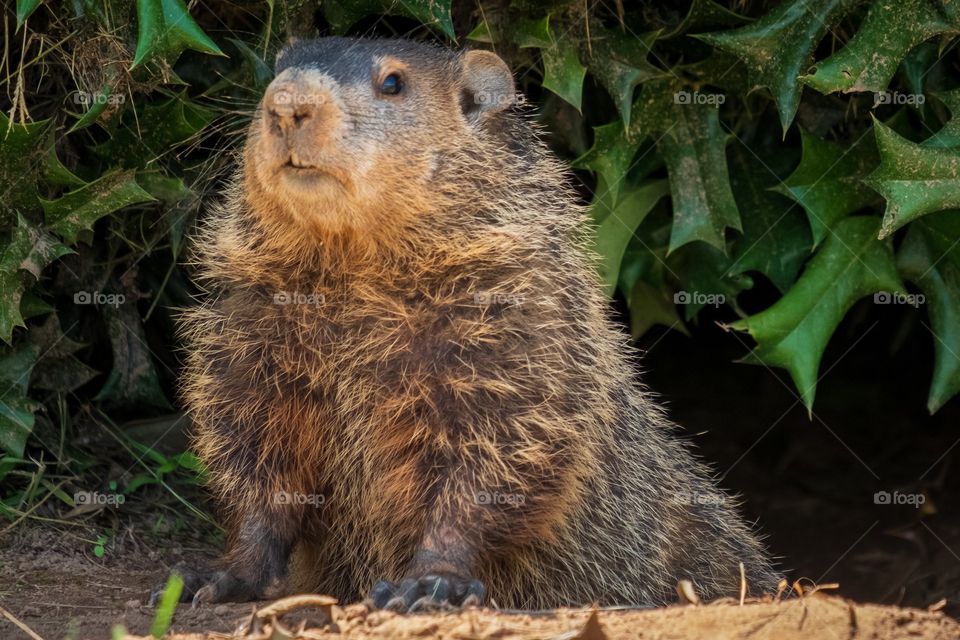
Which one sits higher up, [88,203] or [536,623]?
[88,203]

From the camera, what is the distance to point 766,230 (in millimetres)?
5133

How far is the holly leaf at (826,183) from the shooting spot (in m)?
4.64

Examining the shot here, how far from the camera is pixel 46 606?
384cm

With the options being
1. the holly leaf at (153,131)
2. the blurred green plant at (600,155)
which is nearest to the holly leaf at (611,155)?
the blurred green plant at (600,155)

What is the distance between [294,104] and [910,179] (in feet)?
6.90


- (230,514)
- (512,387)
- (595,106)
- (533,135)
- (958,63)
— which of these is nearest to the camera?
(512,387)

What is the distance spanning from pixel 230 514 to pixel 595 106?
2.53 meters

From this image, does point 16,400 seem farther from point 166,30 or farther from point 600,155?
point 600,155

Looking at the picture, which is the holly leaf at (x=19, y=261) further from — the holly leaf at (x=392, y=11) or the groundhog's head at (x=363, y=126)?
the holly leaf at (x=392, y=11)

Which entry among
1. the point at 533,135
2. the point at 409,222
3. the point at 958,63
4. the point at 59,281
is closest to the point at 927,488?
the point at 958,63

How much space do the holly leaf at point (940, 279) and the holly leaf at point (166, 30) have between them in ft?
8.88

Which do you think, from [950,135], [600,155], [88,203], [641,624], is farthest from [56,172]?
[950,135]

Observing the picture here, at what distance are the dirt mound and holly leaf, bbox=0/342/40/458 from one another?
1998 mm

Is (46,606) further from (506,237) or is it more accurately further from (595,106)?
(595,106)
